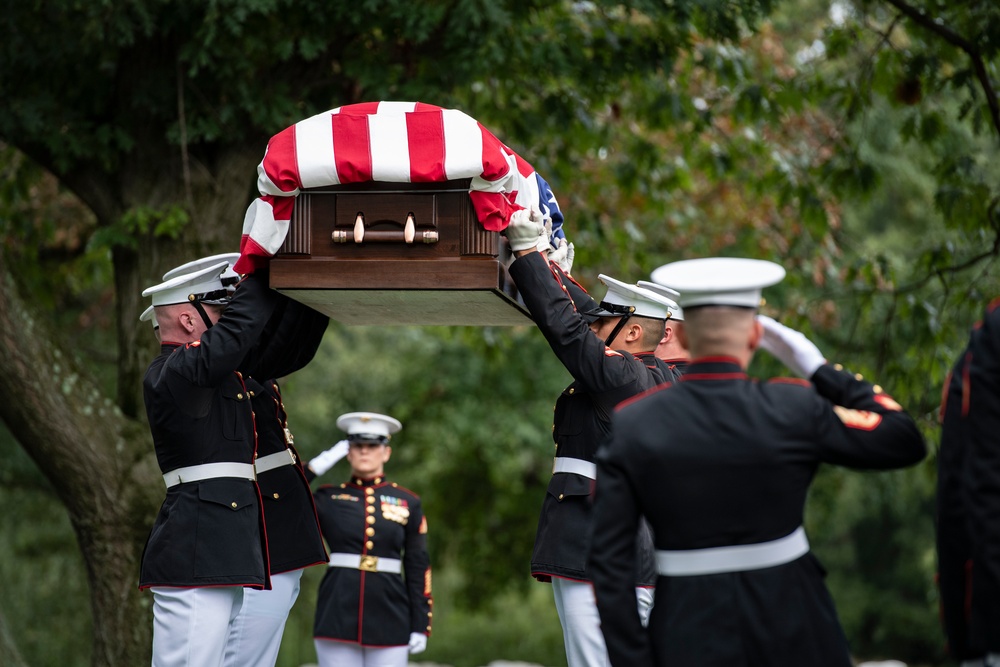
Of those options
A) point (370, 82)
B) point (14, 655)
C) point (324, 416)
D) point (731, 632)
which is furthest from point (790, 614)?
point (324, 416)

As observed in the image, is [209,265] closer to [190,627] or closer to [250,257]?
[250,257]

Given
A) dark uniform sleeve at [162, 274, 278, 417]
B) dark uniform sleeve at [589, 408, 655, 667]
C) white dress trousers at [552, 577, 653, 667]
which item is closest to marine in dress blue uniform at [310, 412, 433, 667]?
white dress trousers at [552, 577, 653, 667]

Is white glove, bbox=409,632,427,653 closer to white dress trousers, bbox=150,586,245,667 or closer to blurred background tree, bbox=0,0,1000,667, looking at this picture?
blurred background tree, bbox=0,0,1000,667

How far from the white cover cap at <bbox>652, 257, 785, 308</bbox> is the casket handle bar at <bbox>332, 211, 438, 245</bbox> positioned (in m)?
1.21

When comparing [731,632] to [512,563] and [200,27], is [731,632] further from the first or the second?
[512,563]

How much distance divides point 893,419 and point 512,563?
14.4 meters

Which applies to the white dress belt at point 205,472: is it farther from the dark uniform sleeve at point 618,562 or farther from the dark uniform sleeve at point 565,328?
the dark uniform sleeve at point 618,562

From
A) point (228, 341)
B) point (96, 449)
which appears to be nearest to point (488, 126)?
point (96, 449)

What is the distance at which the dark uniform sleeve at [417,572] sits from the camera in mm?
6848

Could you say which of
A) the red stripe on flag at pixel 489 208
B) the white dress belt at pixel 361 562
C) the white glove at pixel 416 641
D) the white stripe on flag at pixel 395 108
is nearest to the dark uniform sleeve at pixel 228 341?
the white stripe on flag at pixel 395 108

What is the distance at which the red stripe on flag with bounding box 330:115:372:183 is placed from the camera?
397 centimetres

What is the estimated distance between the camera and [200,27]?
625 centimetres

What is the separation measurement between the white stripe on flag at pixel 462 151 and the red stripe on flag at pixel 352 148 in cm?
27

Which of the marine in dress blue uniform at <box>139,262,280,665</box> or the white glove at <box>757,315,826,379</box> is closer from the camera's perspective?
the white glove at <box>757,315,826,379</box>
